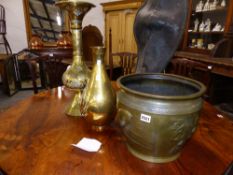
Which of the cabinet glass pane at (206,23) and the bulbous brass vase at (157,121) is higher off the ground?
the cabinet glass pane at (206,23)

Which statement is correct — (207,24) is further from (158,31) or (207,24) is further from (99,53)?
(99,53)

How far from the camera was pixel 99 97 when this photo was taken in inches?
25.2

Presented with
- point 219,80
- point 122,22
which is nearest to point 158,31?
point 219,80

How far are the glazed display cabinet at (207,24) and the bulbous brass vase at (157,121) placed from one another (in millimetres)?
2099

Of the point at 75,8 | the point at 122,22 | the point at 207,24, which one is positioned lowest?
the point at 75,8

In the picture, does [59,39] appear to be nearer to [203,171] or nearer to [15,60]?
[15,60]

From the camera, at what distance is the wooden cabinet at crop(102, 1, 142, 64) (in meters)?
3.23

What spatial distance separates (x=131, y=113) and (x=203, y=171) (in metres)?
0.25

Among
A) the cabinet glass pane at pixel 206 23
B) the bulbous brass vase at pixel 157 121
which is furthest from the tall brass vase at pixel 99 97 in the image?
the cabinet glass pane at pixel 206 23

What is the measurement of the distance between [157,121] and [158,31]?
49 centimetres

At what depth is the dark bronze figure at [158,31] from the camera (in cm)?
77

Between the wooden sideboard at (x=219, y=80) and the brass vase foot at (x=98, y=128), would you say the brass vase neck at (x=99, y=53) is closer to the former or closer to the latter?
the brass vase foot at (x=98, y=128)

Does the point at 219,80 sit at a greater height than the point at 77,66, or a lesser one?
lesser

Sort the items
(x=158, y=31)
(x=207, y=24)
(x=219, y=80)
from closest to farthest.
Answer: (x=158, y=31)
(x=219, y=80)
(x=207, y=24)
